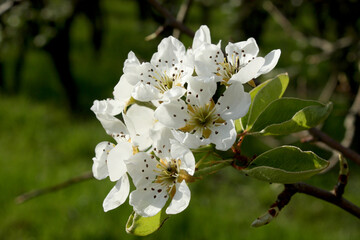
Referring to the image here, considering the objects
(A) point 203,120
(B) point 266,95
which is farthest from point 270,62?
(A) point 203,120

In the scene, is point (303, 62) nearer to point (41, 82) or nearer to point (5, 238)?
point (5, 238)

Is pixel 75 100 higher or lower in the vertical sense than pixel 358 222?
higher

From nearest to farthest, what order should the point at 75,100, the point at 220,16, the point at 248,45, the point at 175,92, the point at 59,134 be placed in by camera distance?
the point at 175,92 < the point at 248,45 < the point at 59,134 < the point at 75,100 < the point at 220,16

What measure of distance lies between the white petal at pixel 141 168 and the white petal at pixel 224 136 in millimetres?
119

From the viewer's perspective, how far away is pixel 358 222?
308 cm

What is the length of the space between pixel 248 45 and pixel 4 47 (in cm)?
133

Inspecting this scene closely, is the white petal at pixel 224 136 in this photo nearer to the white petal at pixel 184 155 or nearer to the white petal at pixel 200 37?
the white petal at pixel 184 155

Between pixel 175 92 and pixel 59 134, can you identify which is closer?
pixel 175 92

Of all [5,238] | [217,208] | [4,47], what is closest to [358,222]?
[217,208]

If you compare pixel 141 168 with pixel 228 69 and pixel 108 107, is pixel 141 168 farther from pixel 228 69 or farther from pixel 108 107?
pixel 228 69

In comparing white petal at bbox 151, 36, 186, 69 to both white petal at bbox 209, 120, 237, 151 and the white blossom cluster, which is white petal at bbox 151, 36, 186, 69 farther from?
white petal at bbox 209, 120, 237, 151

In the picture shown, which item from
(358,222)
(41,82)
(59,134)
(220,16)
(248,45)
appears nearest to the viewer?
(248,45)

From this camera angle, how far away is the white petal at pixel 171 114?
2.52 feet

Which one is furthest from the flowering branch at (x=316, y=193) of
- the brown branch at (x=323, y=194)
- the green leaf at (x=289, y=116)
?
the green leaf at (x=289, y=116)
